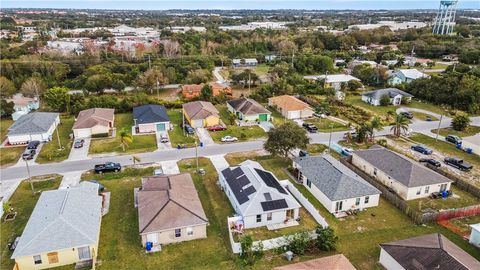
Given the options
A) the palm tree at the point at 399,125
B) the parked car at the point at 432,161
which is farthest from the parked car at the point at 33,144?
the palm tree at the point at 399,125

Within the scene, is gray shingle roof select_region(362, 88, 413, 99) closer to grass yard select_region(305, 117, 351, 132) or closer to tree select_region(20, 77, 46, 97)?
grass yard select_region(305, 117, 351, 132)

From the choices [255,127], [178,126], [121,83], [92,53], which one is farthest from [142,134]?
[92,53]

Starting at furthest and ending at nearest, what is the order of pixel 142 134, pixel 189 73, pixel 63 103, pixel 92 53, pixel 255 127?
pixel 92 53, pixel 189 73, pixel 63 103, pixel 255 127, pixel 142 134

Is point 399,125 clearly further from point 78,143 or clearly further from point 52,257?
point 52,257

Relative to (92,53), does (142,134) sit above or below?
below

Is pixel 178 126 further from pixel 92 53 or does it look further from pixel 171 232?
pixel 92 53

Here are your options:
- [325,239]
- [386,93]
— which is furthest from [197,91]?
[325,239]
